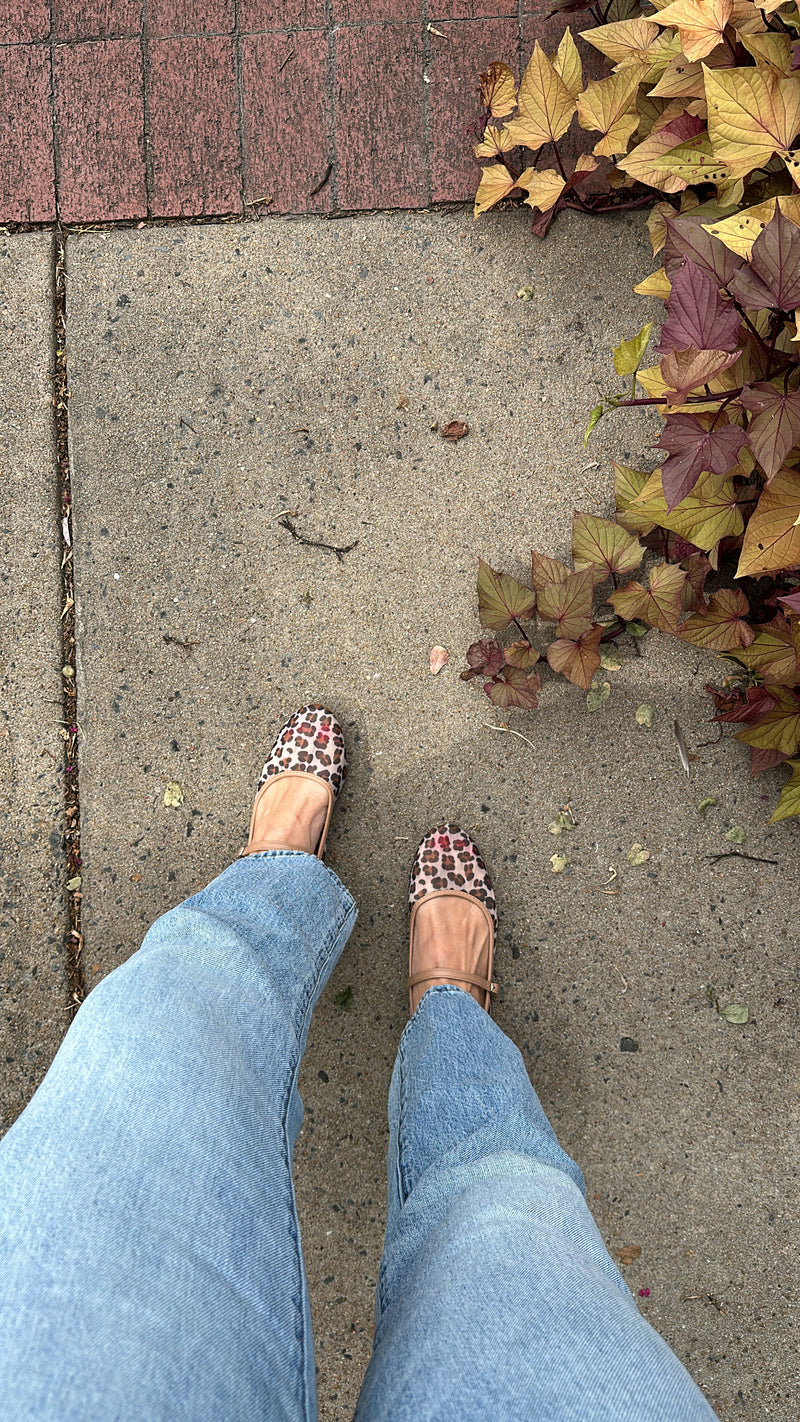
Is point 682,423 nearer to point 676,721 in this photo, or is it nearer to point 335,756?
point 676,721

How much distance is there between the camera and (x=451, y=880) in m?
1.75

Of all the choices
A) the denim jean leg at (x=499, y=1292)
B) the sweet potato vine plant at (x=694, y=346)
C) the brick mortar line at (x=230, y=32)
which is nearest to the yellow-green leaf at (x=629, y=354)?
the sweet potato vine plant at (x=694, y=346)

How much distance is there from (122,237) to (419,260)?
2.20ft

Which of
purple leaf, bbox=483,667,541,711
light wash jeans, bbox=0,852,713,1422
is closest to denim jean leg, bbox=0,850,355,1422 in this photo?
light wash jeans, bbox=0,852,713,1422

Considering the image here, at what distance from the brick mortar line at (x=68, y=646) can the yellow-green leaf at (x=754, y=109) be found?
4.58 ft

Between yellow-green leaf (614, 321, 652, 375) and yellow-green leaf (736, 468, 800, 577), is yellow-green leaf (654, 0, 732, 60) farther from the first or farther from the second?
yellow-green leaf (736, 468, 800, 577)

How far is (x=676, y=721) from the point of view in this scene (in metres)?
1.83

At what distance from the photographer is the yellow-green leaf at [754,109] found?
122 centimetres

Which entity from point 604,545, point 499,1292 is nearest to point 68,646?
point 604,545

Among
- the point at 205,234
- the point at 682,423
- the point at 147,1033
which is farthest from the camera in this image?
the point at 205,234

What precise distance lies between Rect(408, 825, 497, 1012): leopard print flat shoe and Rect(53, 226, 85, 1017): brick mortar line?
0.74 metres

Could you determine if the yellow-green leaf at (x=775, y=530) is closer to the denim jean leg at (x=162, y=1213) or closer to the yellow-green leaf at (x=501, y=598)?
the yellow-green leaf at (x=501, y=598)

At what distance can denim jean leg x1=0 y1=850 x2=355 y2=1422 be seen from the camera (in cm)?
88

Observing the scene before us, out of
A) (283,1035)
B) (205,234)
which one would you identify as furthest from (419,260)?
(283,1035)
